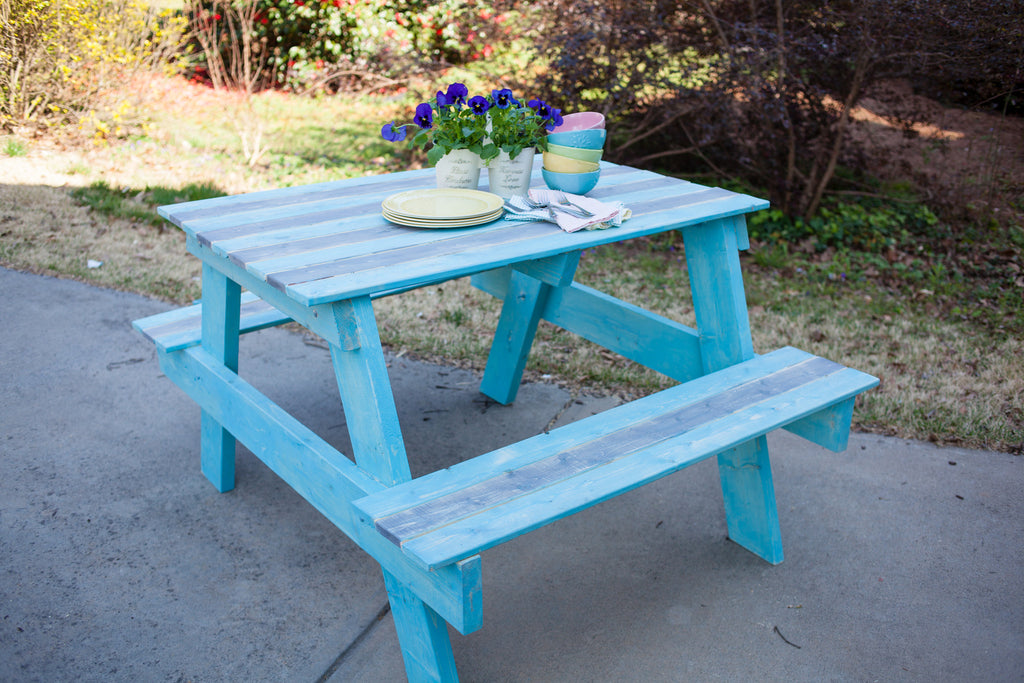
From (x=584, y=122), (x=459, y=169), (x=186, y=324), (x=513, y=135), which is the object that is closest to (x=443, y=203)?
(x=459, y=169)

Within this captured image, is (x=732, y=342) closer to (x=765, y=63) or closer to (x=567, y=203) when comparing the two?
(x=567, y=203)

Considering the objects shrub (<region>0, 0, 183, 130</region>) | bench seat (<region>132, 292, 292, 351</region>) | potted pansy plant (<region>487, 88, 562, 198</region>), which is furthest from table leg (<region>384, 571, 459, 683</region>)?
shrub (<region>0, 0, 183, 130</region>)

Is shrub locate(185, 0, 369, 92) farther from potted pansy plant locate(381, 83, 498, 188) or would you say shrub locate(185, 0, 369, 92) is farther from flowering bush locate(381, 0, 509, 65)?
Answer: potted pansy plant locate(381, 83, 498, 188)

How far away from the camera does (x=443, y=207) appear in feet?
7.25

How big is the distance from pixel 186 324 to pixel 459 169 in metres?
1.02

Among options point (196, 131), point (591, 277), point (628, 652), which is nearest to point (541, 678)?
point (628, 652)

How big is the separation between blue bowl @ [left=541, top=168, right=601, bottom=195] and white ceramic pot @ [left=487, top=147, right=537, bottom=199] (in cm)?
8

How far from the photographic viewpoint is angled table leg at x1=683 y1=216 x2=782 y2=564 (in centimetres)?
235

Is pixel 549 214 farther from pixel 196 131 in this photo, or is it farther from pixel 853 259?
pixel 196 131

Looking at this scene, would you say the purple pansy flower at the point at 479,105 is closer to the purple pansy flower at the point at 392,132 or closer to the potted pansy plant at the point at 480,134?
the potted pansy plant at the point at 480,134

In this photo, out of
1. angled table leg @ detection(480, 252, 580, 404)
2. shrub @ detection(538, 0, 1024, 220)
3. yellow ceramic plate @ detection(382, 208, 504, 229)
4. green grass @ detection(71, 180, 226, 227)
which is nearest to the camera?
yellow ceramic plate @ detection(382, 208, 504, 229)

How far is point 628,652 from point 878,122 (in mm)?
4864

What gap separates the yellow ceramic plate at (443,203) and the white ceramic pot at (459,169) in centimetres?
4

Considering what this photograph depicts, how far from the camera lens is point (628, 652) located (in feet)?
6.61
